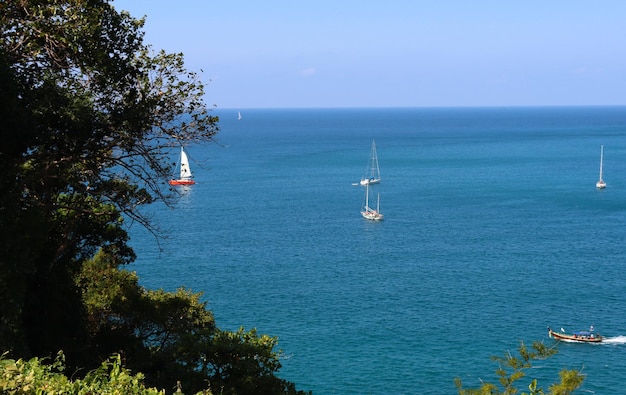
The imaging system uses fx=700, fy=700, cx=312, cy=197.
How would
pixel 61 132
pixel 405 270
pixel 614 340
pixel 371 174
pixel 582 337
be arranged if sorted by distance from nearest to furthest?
1. pixel 61 132
2. pixel 582 337
3. pixel 614 340
4. pixel 405 270
5. pixel 371 174

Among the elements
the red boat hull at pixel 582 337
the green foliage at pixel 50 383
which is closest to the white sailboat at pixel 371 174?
the red boat hull at pixel 582 337

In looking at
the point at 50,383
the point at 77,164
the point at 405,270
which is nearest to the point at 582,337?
the point at 405,270

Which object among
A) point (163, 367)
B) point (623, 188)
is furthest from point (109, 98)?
point (623, 188)

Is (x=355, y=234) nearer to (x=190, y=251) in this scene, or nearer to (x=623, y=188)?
(x=190, y=251)

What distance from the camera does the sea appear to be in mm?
35344

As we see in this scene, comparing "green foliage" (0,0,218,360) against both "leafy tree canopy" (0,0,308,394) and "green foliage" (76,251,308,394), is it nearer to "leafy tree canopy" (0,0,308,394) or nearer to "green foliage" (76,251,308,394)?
"leafy tree canopy" (0,0,308,394)

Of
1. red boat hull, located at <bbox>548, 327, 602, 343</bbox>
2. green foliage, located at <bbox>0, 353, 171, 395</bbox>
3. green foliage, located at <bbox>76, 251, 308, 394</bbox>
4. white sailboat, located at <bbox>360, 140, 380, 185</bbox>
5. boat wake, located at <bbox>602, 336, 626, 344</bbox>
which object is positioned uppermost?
green foliage, located at <bbox>0, 353, 171, 395</bbox>

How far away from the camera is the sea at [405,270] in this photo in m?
35.3

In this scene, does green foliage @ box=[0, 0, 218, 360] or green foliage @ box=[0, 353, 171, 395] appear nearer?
green foliage @ box=[0, 353, 171, 395]

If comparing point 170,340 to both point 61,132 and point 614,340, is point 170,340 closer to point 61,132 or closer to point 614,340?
point 61,132

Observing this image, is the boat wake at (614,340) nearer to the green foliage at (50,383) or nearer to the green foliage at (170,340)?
Result: the green foliage at (170,340)

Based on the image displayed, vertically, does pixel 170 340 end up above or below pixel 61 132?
below

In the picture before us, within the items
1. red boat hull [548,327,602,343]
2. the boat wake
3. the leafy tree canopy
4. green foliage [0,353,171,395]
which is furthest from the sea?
green foliage [0,353,171,395]

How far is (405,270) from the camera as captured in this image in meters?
51.1
